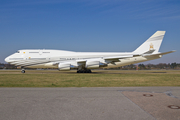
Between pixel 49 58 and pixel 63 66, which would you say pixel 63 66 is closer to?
pixel 63 66

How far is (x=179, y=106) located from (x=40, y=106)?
4.95 meters

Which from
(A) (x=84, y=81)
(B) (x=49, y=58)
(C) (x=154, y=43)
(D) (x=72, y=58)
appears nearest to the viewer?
(A) (x=84, y=81)

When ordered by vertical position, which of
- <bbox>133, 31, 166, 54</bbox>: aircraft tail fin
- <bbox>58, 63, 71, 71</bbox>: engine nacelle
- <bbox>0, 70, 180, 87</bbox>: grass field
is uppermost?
<bbox>133, 31, 166, 54</bbox>: aircraft tail fin

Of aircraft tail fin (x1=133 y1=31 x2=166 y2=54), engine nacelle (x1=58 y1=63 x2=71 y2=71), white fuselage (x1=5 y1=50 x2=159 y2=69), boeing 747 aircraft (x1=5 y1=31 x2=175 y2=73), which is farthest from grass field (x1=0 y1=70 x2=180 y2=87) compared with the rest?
aircraft tail fin (x1=133 y1=31 x2=166 y2=54)

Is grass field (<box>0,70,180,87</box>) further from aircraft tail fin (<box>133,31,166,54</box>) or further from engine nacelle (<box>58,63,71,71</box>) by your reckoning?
aircraft tail fin (<box>133,31,166,54</box>)

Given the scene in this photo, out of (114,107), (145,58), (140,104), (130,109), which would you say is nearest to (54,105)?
(114,107)

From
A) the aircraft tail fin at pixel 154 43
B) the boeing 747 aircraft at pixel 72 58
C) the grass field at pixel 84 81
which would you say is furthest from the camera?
the aircraft tail fin at pixel 154 43

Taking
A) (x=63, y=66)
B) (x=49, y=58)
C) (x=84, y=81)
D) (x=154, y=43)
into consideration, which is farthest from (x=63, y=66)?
(x=154, y=43)

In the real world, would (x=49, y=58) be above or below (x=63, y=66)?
above

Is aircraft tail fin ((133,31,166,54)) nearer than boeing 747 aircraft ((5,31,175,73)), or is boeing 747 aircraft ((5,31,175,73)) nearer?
boeing 747 aircraft ((5,31,175,73))

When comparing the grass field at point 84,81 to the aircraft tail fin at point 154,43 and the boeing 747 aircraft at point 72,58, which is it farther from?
the aircraft tail fin at point 154,43

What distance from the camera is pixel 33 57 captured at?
99.2ft

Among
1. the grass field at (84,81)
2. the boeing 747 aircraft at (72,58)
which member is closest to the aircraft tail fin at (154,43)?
the boeing 747 aircraft at (72,58)

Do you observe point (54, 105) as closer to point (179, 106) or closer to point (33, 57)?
point (179, 106)
